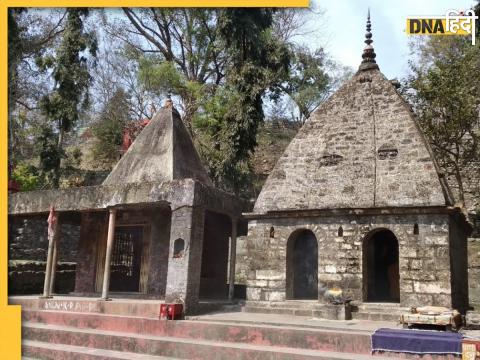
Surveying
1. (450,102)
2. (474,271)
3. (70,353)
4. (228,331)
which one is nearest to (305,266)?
(228,331)

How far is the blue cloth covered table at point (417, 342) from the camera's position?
6.91m

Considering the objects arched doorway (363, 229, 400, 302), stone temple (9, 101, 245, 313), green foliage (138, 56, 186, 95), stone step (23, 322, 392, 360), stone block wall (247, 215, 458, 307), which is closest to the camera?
stone step (23, 322, 392, 360)

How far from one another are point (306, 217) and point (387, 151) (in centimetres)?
250

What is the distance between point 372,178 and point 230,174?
734 cm

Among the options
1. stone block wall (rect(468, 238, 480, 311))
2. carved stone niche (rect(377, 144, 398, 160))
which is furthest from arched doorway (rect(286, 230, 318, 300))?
stone block wall (rect(468, 238, 480, 311))

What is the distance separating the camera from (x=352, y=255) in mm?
10664

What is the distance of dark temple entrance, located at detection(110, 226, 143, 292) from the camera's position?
14.5 m

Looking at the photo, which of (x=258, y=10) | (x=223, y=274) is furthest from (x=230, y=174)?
(x=258, y=10)

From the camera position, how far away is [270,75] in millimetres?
17406

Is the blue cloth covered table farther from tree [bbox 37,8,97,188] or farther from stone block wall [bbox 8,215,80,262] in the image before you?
tree [bbox 37,8,97,188]

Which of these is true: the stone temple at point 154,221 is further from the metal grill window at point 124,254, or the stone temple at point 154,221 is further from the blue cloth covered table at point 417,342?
the blue cloth covered table at point 417,342

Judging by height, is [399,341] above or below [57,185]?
below

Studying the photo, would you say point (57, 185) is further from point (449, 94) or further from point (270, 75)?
point (449, 94)

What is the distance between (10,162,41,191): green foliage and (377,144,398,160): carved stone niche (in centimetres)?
1675
